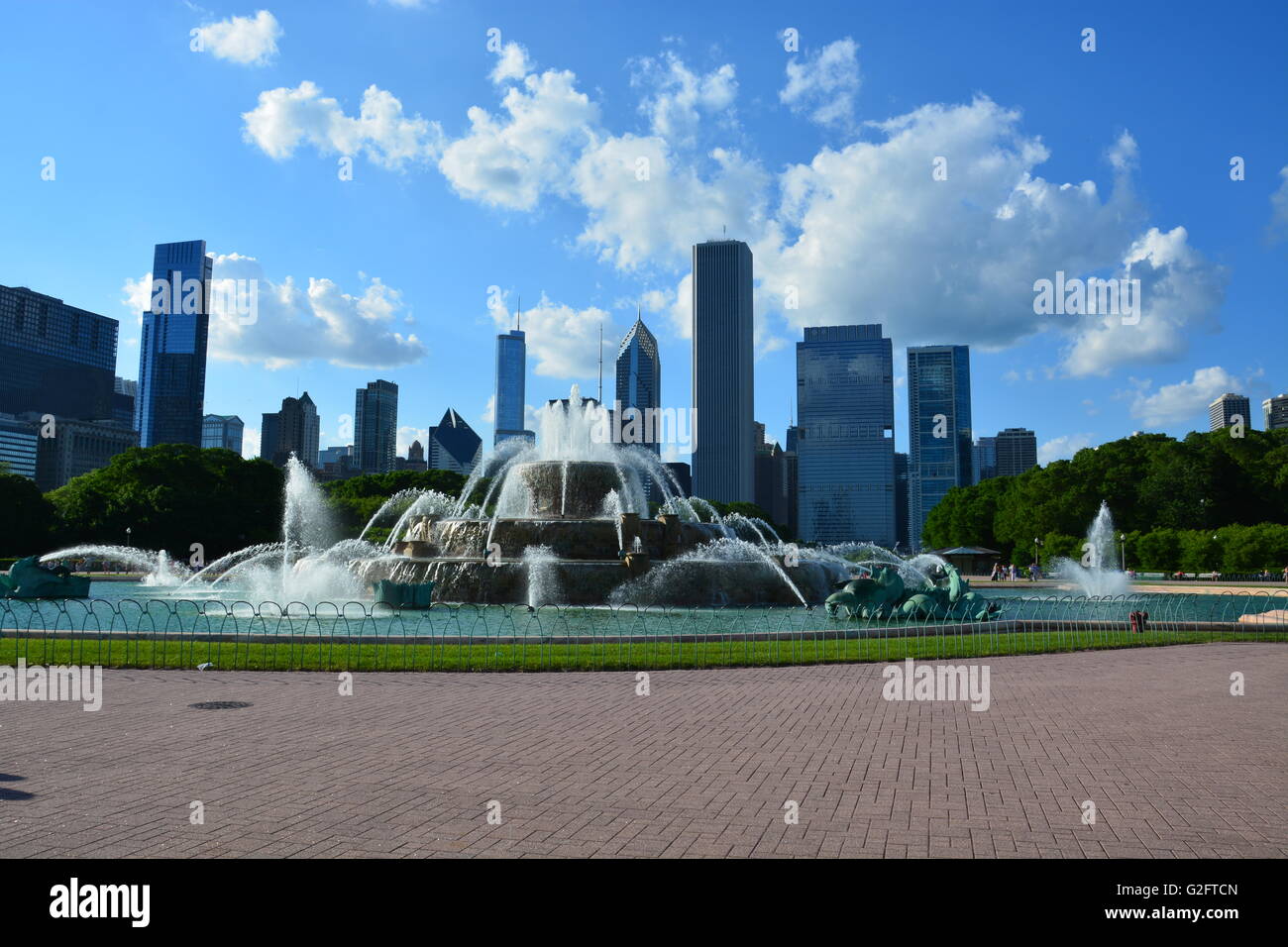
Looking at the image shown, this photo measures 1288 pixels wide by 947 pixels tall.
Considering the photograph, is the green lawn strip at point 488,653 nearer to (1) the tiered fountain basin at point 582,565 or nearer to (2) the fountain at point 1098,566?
(1) the tiered fountain basin at point 582,565

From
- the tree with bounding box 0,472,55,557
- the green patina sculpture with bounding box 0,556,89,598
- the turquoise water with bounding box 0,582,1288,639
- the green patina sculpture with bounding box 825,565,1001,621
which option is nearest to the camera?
the turquoise water with bounding box 0,582,1288,639

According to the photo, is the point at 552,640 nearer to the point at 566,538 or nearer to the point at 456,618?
the point at 456,618

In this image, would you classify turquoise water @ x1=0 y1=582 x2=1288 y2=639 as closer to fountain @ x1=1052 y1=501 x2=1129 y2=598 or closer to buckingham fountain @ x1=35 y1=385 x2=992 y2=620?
buckingham fountain @ x1=35 y1=385 x2=992 y2=620

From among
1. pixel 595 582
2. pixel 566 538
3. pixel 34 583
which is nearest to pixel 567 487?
pixel 566 538

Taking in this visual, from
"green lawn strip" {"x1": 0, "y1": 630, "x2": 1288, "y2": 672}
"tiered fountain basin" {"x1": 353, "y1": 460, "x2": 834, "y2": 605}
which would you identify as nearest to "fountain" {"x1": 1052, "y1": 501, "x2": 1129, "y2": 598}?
"tiered fountain basin" {"x1": 353, "y1": 460, "x2": 834, "y2": 605}

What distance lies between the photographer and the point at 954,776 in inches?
303

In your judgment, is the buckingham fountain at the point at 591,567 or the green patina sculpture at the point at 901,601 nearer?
the green patina sculpture at the point at 901,601

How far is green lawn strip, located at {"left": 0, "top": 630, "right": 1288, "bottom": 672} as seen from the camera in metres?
14.8

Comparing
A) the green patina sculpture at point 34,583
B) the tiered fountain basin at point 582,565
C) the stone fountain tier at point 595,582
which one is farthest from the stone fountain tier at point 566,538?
the green patina sculpture at point 34,583

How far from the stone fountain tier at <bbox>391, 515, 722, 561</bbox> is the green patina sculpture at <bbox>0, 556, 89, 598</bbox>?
1035 centimetres

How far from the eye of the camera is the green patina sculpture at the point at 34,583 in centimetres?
2927

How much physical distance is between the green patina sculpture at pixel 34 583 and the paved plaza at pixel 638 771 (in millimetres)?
20144
